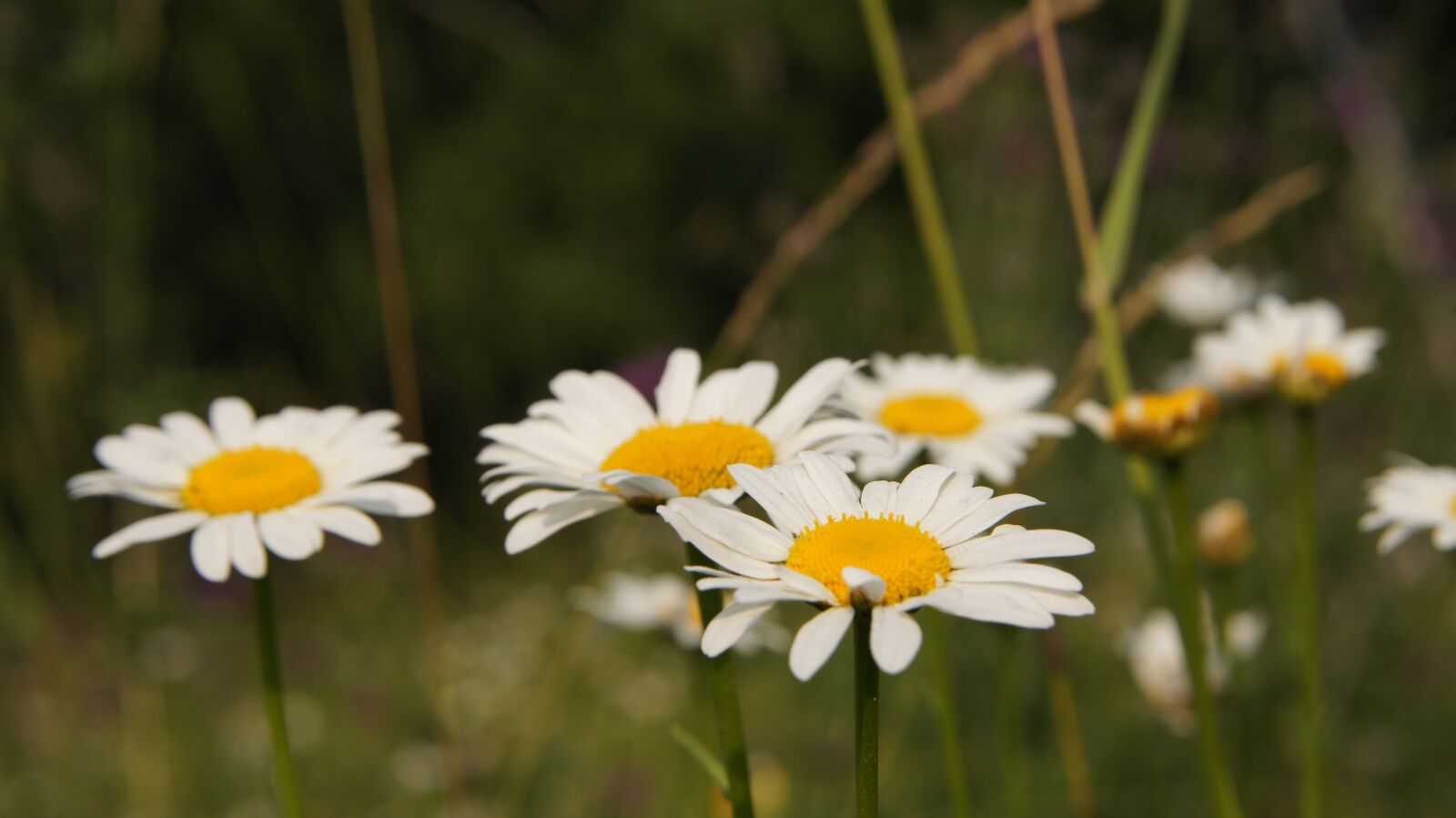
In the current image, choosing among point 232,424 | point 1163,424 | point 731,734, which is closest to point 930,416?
point 1163,424

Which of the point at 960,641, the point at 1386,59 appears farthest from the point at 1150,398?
the point at 1386,59

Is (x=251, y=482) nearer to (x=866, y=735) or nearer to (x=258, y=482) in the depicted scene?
(x=258, y=482)

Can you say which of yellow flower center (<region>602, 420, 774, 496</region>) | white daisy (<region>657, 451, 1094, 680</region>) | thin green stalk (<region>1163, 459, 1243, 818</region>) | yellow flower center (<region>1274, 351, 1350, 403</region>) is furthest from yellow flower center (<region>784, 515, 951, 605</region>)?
yellow flower center (<region>1274, 351, 1350, 403</region>)

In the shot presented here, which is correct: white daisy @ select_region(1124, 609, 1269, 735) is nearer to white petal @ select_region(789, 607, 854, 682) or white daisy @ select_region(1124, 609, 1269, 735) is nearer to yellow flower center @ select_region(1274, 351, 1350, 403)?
yellow flower center @ select_region(1274, 351, 1350, 403)

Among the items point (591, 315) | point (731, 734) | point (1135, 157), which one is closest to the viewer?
point (731, 734)

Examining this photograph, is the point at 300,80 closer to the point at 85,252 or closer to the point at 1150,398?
the point at 85,252

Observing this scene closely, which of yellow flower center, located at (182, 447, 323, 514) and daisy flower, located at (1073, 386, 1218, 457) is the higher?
daisy flower, located at (1073, 386, 1218, 457)

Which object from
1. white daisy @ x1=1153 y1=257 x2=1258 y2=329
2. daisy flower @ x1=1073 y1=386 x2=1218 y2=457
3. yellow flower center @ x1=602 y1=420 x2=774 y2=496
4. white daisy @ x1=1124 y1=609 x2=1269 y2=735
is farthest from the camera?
white daisy @ x1=1153 y1=257 x2=1258 y2=329

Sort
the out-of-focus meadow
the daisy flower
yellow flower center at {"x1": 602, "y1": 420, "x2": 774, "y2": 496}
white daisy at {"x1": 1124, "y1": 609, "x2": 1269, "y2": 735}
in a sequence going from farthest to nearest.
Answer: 1. the out-of-focus meadow
2. white daisy at {"x1": 1124, "y1": 609, "x2": 1269, "y2": 735}
3. the daisy flower
4. yellow flower center at {"x1": 602, "y1": 420, "x2": 774, "y2": 496}
